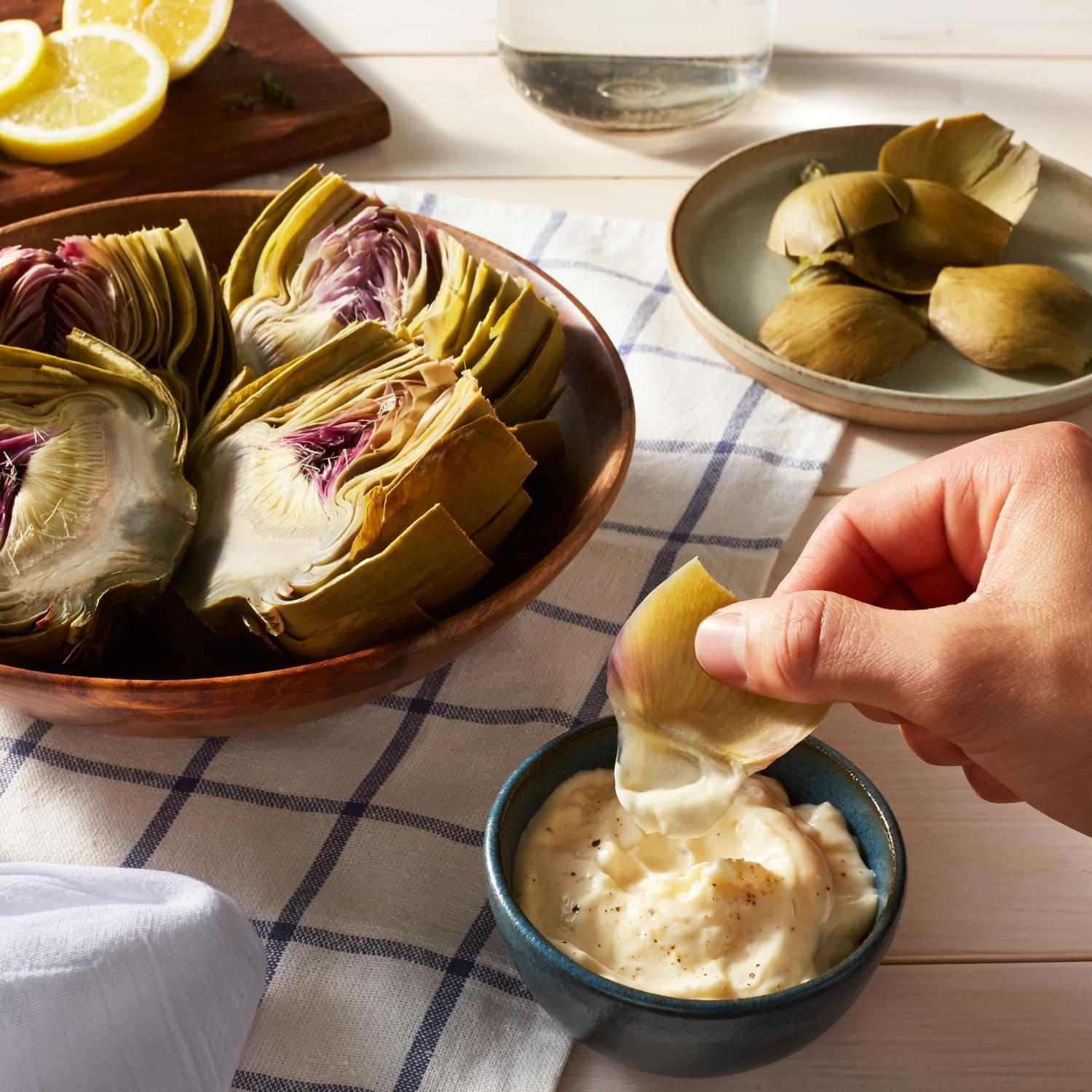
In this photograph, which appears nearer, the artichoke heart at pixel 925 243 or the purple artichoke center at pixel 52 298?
the purple artichoke center at pixel 52 298

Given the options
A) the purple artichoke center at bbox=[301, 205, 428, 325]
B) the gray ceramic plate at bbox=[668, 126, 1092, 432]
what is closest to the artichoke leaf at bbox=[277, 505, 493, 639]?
the purple artichoke center at bbox=[301, 205, 428, 325]

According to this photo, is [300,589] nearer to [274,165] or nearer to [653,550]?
[653,550]

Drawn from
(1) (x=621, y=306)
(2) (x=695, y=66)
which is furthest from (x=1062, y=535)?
(2) (x=695, y=66)

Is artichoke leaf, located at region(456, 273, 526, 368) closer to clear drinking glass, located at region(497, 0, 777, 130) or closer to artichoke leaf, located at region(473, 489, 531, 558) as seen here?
artichoke leaf, located at region(473, 489, 531, 558)

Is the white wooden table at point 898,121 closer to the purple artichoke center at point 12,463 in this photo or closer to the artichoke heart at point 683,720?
the artichoke heart at point 683,720

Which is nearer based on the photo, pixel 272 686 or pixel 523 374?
pixel 272 686

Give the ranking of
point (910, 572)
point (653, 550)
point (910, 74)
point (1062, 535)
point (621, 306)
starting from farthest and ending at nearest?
point (910, 74)
point (621, 306)
point (653, 550)
point (910, 572)
point (1062, 535)

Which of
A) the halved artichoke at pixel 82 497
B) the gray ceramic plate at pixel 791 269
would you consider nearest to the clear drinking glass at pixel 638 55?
the gray ceramic plate at pixel 791 269
